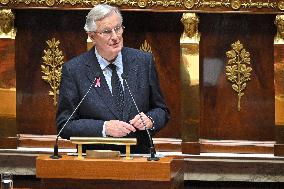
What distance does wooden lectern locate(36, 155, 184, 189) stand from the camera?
7.85ft

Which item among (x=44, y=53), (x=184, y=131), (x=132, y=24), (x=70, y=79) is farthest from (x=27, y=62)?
(x=70, y=79)

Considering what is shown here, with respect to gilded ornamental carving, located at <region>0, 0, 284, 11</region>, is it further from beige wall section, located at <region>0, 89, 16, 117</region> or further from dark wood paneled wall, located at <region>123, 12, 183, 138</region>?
beige wall section, located at <region>0, 89, 16, 117</region>

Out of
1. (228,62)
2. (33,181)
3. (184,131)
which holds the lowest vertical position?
(33,181)

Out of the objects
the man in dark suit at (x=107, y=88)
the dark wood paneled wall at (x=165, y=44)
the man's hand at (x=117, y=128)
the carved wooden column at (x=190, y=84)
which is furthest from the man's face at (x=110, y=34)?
the dark wood paneled wall at (x=165, y=44)

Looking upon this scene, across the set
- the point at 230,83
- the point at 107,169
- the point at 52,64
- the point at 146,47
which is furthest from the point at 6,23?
the point at 107,169

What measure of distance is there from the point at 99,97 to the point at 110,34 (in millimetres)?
232

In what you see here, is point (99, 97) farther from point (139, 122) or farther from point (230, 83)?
point (230, 83)

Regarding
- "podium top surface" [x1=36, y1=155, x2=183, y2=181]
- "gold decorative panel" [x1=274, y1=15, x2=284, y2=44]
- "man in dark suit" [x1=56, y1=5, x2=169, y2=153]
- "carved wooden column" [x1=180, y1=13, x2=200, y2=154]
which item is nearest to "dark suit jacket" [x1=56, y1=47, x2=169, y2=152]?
"man in dark suit" [x1=56, y1=5, x2=169, y2=153]

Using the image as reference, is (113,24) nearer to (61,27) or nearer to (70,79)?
(70,79)

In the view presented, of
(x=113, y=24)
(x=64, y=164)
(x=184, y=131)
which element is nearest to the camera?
(x=64, y=164)

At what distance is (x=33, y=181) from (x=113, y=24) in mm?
1756

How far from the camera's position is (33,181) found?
4.38 meters

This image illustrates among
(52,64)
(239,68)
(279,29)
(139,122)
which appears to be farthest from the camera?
(52,64)

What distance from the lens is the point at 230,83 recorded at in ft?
14.3
